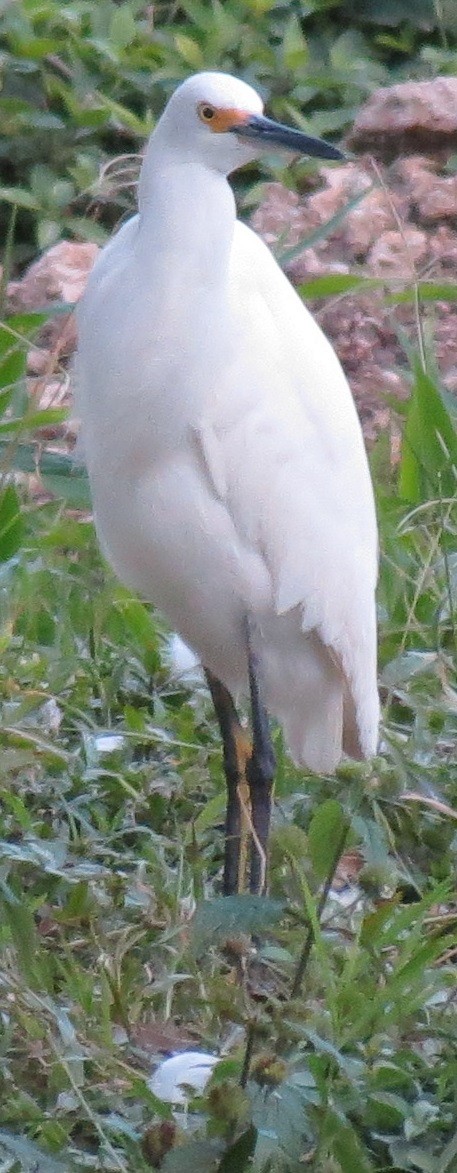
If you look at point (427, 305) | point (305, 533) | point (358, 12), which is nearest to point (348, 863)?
point (305, 533)

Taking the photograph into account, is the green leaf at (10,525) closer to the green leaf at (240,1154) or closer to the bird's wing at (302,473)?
the bird's wing at (302,473)

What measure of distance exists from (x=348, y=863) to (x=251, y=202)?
2398 mm

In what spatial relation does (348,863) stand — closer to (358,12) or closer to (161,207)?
(161,207)

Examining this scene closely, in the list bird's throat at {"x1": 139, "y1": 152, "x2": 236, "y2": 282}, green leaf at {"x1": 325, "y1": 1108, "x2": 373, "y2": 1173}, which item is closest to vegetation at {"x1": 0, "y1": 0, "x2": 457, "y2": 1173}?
green leaf at {"x1": 325, "y1": 1108, "x2": 373, "y2": 1173}

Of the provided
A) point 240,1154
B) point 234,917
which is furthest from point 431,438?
point 240,1154

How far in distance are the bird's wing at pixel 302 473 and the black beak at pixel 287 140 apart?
264mm

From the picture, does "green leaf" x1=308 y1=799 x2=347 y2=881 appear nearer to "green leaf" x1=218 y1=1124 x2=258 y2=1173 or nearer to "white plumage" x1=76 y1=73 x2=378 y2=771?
"green leaf" x1=218 y1=1124 x2=258 y2=1173

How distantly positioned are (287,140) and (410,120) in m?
2.30

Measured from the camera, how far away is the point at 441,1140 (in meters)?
2.11

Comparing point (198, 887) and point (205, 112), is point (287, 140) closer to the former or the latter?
point (205, 112)

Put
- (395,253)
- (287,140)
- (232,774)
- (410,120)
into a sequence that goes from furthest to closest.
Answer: (410,120) < (395,253) < (232,774) < (287,140)

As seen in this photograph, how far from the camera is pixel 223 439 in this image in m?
2.66

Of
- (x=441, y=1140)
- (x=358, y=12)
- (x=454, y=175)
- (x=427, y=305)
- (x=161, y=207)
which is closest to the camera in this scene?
(x=441, y=1140)

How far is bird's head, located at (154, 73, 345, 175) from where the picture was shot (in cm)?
243
